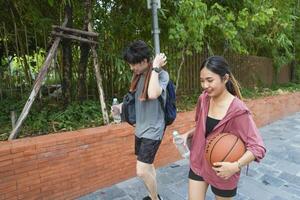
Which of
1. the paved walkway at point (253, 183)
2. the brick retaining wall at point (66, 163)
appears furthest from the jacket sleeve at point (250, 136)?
the brick retaining wall at point (66, 163)

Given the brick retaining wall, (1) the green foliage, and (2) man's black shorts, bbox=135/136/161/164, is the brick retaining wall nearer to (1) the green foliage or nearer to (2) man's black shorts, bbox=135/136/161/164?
(1) the green foliage

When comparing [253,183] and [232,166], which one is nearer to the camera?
[232,166]

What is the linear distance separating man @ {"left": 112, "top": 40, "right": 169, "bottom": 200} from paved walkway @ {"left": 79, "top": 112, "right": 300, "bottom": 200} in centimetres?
90

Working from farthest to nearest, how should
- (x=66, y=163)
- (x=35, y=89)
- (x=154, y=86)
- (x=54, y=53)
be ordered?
(x=54, y=53), (x=35, y=89), (x=66, y=163), (x=154, y=86)

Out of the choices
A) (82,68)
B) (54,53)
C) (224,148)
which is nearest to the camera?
Result: (224,148)

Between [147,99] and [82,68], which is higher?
[82,68]

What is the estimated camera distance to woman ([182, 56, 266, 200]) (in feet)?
8.18

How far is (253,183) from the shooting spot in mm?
5043

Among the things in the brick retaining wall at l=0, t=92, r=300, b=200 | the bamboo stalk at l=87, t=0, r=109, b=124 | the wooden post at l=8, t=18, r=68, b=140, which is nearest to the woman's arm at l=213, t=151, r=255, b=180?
the brick retaining wall at l=0, t=92, r=300, b=200

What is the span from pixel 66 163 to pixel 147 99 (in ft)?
4.73

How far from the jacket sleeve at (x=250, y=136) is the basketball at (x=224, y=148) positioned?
5cm

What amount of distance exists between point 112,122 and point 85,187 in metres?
1.12

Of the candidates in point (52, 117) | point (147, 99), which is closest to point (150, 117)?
point (147, 99)

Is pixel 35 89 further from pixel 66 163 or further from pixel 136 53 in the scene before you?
pixel 136 53
